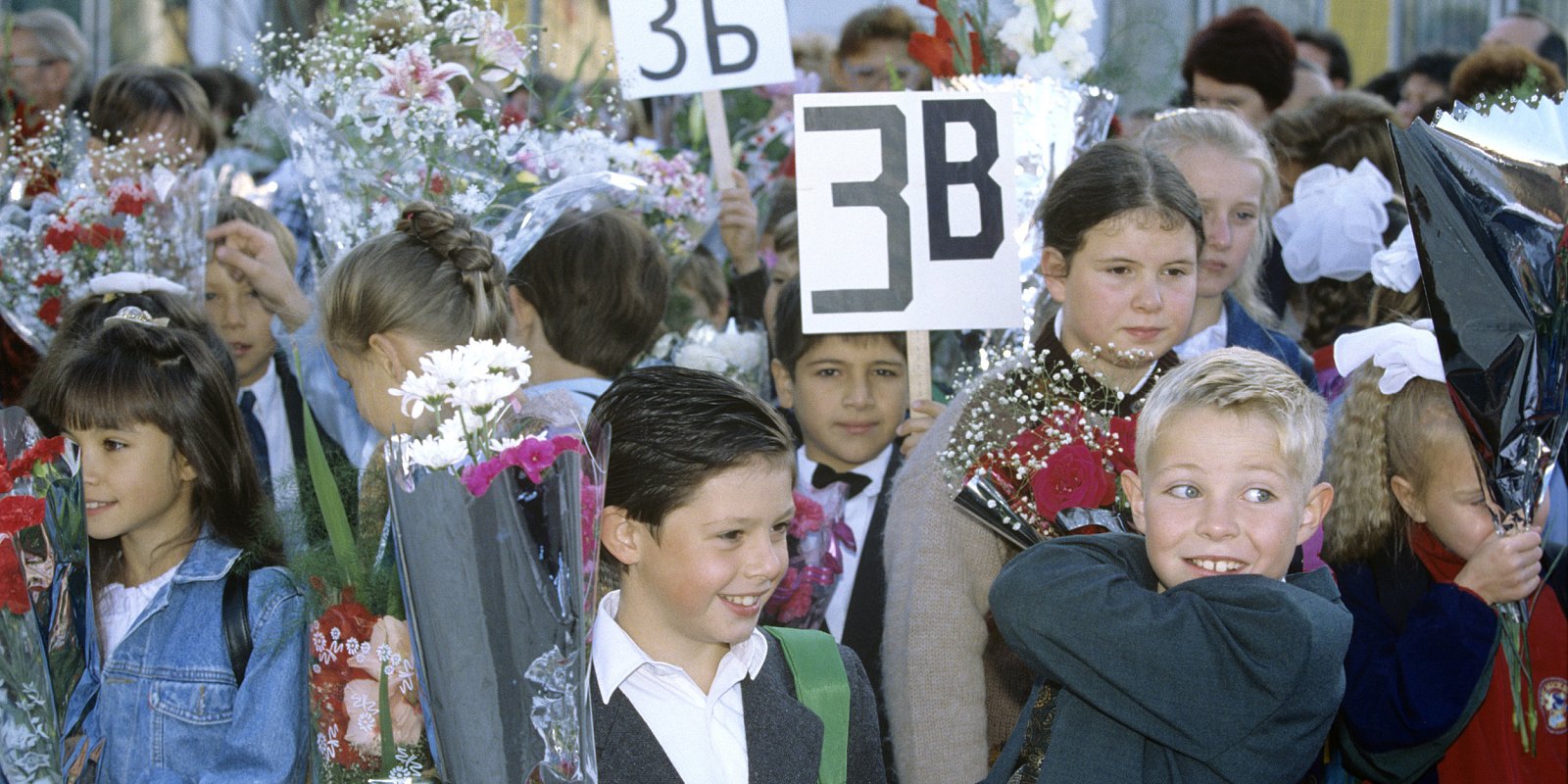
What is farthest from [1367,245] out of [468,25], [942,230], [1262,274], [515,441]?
[515,441]

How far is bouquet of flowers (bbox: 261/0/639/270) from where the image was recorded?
12.7 ft

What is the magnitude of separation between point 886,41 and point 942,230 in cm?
348

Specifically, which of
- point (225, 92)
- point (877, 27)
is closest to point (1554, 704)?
point (877, 27)

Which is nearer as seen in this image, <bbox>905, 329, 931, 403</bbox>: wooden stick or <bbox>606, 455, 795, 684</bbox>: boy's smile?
<bbox>606, 455, 795, 684</bbox>: boy's smile

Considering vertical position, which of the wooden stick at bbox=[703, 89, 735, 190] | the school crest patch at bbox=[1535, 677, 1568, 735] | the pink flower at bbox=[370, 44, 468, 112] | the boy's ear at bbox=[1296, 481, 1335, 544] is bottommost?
the school crest patch at bbox=[1535, 677, 1568, 735]

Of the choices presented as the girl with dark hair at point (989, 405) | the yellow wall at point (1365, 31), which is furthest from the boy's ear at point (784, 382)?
the yellow wall at point (1365, 31)

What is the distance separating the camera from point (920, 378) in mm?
3746

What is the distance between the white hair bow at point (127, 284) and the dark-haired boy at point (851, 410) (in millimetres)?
1617

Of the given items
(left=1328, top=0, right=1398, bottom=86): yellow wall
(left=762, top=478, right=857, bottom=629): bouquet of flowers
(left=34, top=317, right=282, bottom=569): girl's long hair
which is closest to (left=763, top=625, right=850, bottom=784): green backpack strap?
(left=762, top=478, right=857, bottom=629): bouquet of flowers

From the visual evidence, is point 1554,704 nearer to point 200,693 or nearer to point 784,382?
point 784,382

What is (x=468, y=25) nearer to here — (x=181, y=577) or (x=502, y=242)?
(x=502, y=242)

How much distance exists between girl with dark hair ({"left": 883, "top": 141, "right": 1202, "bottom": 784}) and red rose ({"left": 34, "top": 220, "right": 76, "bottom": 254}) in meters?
2.53

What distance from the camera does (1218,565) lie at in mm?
2500

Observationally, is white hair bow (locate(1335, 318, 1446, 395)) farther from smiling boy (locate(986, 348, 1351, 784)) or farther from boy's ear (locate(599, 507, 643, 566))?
boy's ear (locate(599, 507, 643, 566))
